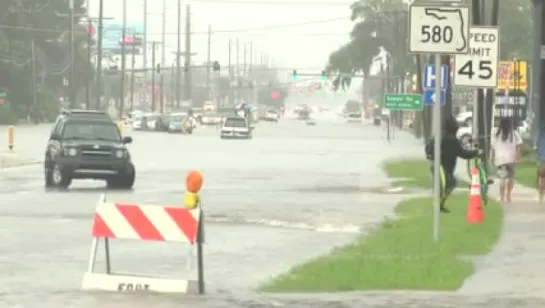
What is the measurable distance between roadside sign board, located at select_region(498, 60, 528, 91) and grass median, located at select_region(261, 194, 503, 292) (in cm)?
1851

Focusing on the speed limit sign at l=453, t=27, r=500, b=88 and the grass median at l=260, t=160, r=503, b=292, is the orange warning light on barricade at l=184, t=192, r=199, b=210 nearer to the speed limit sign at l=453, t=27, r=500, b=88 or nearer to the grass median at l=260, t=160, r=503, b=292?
the grass median at l=260, t=160, r=503, b=292

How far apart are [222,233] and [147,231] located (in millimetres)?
8246

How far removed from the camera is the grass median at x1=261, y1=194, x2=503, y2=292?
1399cm

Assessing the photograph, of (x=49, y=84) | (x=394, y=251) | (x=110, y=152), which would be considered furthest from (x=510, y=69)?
(x=49, y=84)

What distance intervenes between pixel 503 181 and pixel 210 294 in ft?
50.9

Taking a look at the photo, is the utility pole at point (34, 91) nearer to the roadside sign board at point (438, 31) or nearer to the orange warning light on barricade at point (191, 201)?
the roadside sign board at point (438, 31)

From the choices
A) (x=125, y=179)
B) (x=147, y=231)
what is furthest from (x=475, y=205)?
(x=125, y=179)

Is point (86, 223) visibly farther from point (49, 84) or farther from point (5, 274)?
point (49, 84)

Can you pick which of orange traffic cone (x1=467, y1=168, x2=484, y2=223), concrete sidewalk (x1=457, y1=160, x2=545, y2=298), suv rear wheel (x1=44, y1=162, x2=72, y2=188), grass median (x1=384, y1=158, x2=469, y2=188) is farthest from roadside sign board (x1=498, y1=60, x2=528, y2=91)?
orange traffic cone (x1=467, y1=168, x2=484, y2=223)

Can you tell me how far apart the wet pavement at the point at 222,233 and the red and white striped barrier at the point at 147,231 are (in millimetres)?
231

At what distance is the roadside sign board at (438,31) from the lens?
55.0ft

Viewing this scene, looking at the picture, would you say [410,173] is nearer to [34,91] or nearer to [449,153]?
[449,153]

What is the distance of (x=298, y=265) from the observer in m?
16.3

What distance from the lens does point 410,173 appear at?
42.7 m
